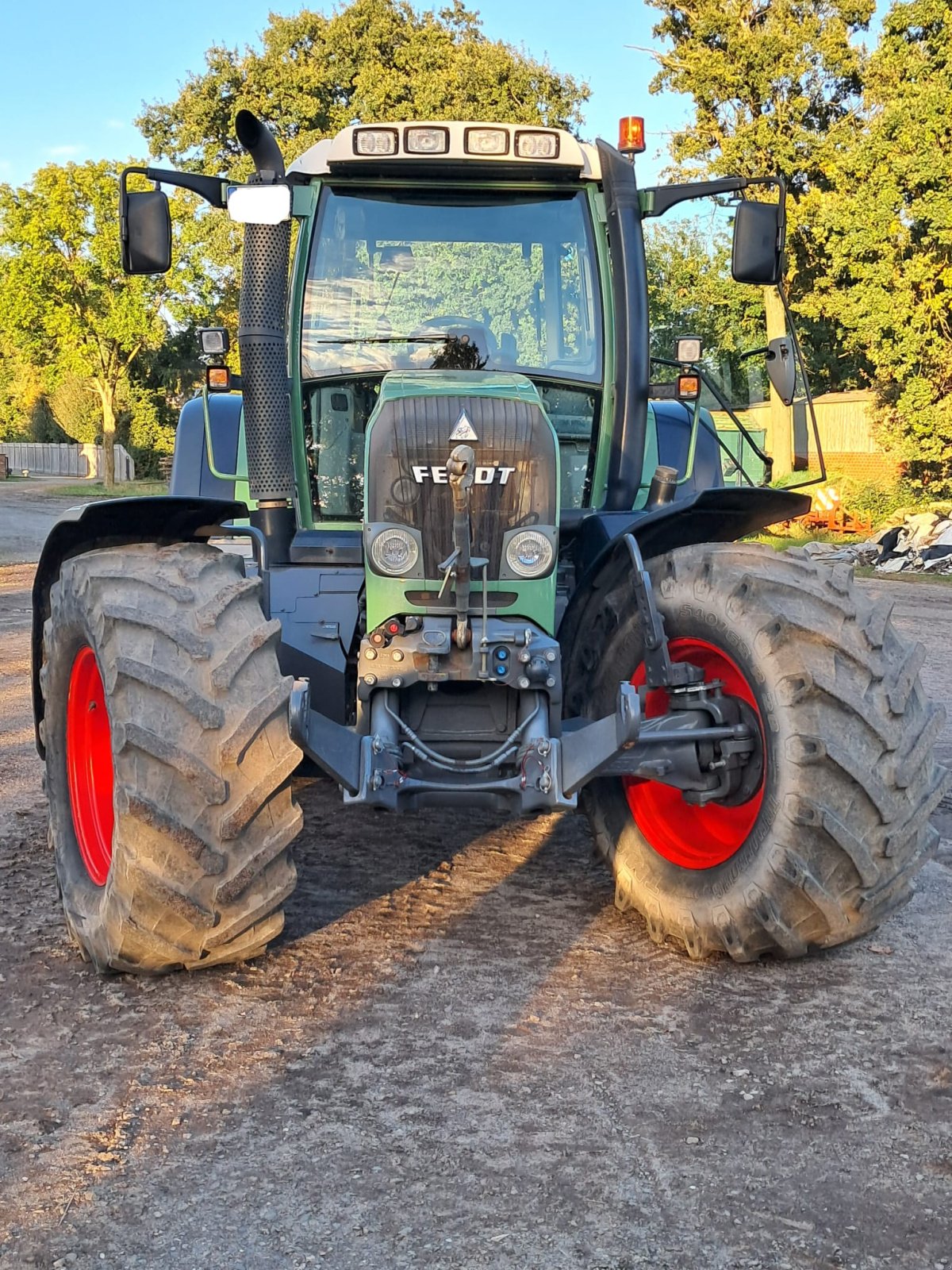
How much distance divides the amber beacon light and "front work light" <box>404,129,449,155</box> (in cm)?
81

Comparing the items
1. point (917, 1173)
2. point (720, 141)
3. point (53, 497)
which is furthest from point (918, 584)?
point (53, 497)

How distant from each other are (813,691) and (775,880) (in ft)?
1.79

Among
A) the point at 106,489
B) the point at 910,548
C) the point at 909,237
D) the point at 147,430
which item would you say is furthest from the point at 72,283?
the point at 910,548

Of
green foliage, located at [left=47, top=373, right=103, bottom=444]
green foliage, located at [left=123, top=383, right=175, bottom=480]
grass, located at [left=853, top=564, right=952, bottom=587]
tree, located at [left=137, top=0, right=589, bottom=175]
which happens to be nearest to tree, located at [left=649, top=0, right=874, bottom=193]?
tree, located at [left=137, top=0, right=589, bottom=175]

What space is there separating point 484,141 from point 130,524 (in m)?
1.91

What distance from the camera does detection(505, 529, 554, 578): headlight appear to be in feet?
13.5

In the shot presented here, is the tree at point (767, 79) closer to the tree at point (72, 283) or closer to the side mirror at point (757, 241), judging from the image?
the tree at point (72, 283)

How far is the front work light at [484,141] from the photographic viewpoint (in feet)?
15.1

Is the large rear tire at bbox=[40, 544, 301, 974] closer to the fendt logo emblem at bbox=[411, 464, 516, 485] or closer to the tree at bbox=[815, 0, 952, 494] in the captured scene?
the fendt logo emblem at bbox=[411, 464, 516, 485]

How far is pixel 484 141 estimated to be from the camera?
4605 millimetres

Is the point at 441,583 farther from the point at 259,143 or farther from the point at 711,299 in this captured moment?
the point at 711,299

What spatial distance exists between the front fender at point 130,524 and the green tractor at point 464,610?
16 mm

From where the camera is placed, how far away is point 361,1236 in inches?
95.8

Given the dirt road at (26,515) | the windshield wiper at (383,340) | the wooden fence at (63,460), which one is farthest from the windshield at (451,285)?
the wooden fence at (63,460)
